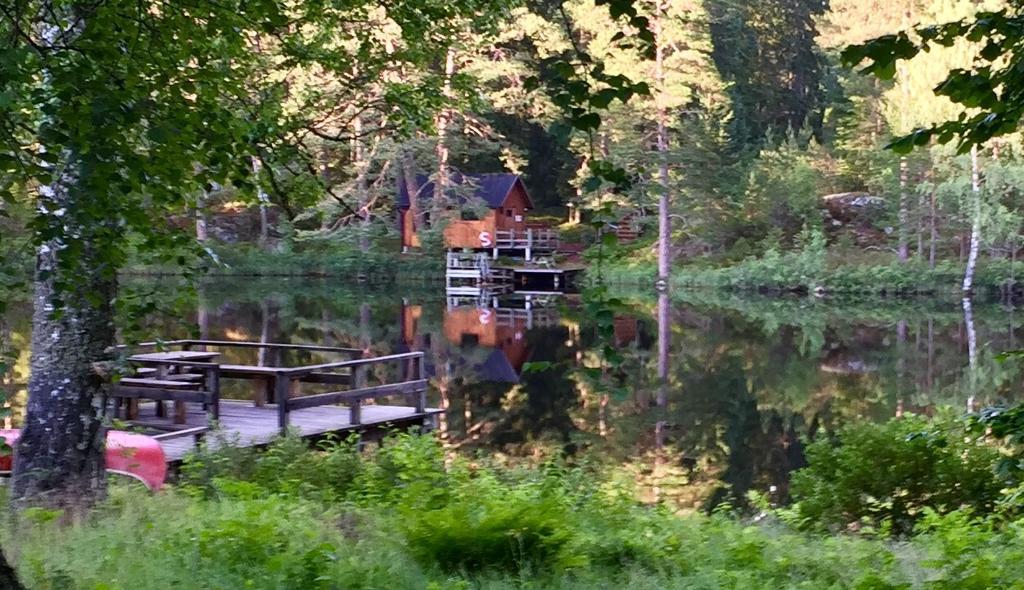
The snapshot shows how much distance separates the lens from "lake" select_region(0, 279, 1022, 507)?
1552 cm

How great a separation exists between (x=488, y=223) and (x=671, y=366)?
2427 cm

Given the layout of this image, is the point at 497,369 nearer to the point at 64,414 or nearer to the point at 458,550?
the point at 64,414

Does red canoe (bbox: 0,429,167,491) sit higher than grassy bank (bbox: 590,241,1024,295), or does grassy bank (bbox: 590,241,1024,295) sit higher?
grassy bank (bbox: 590,241,1024,295)

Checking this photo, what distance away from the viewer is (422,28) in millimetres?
7496

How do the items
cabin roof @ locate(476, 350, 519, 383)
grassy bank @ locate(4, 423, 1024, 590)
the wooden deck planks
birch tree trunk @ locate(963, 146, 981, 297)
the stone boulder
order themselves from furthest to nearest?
the stone boulder
birch tree trunk @ locate(963, 146, 981, 297)
cabin roof @ locate(476, 350, 519, 383)
the wooden deck planks
grassy bank @ locate(4, 423, 1024, 590)

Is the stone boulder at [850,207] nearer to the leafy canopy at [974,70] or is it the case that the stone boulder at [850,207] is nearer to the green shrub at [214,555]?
the green shrub at [214,555]

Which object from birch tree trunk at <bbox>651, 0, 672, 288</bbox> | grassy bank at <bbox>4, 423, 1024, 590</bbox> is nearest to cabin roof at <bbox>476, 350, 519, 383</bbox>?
grassy bank at <bbox>4, 423, 1024, 590</bbox>

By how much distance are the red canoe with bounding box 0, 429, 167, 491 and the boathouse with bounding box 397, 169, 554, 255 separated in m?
36.6

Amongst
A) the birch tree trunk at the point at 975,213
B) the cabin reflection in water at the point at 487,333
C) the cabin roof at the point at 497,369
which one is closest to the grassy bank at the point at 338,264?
the cabin reflection in water at the point at 487,333

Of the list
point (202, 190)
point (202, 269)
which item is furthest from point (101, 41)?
point (202, 269)

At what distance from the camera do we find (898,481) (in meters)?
8.82

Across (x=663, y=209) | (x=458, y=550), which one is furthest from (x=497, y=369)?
(x=663, y=209)

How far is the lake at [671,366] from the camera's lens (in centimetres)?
1552

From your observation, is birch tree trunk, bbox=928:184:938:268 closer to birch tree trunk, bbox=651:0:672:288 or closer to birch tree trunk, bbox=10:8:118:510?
birch tree trunk, bbox=651:0:672:288
